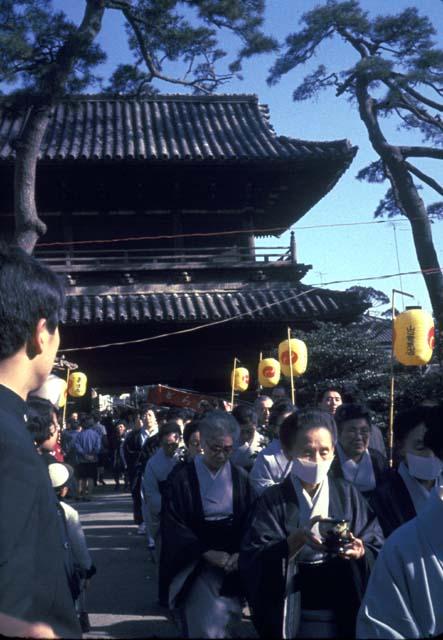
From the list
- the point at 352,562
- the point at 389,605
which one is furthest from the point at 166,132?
the point at 389,605

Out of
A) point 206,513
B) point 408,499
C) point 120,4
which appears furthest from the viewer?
point 120,4

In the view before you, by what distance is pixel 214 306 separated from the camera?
1394 cm

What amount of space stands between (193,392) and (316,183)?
5.11 m

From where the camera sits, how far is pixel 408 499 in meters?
3.93

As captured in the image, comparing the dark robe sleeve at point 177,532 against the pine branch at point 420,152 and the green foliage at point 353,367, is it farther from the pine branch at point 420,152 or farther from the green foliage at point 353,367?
the pine branch at point 420,152

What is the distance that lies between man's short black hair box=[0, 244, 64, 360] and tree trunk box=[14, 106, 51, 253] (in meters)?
10.8

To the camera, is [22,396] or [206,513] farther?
[206,513]

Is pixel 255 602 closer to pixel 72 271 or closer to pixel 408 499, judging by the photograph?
pixel 408 499

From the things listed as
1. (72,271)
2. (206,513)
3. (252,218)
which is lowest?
(206,513)

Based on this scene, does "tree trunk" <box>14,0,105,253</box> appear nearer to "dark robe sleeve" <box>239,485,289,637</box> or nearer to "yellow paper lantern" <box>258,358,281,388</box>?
"yellow paper lantern" <box>258,358,281,388</box>

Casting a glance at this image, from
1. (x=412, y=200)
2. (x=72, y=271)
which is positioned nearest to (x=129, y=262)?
(x=72, y=271)

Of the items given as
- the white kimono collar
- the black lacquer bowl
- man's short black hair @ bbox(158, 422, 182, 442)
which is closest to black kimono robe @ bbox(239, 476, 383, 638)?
the black lacquer bowl

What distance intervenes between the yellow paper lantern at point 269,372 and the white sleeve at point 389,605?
1106 centimetres

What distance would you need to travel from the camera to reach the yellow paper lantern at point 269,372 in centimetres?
1337
